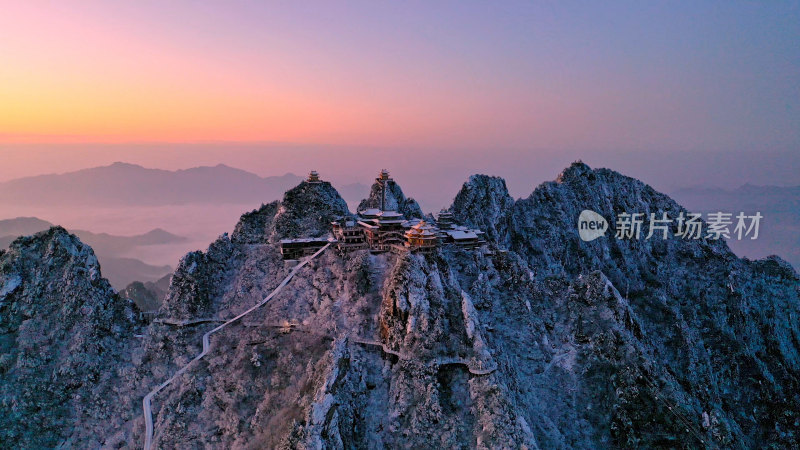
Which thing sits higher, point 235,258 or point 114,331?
point 235,258

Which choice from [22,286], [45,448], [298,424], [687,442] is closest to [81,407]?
[45,448]

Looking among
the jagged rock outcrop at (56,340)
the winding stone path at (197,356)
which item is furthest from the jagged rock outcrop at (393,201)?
the jagged rock outcrop at (56,340)

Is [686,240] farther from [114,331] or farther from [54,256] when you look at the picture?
[54,256]

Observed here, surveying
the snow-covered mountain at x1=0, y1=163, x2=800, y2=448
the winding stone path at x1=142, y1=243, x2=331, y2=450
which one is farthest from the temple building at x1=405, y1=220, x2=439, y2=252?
the winding stone path at x1=142, y1=243, x2=331, y2=450

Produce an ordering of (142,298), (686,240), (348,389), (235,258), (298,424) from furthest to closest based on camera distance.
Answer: (142,298) → (686,240) → (235,258) → (348,389) → (298,424)

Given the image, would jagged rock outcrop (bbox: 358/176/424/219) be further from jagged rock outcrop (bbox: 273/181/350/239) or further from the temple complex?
the temple complex
